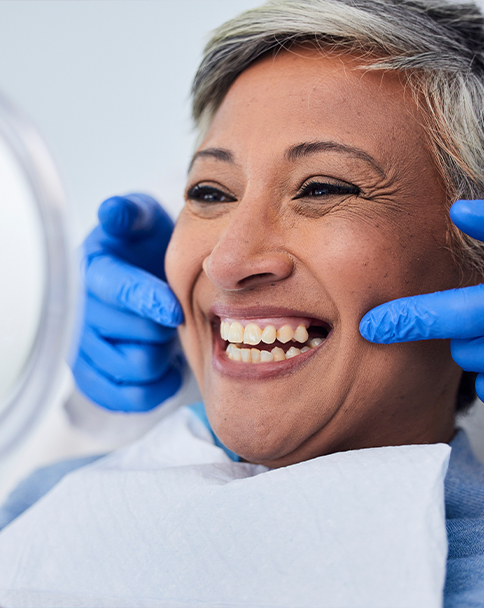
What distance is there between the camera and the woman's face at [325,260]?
1.14m

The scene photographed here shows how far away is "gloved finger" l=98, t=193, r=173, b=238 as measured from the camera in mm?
1698

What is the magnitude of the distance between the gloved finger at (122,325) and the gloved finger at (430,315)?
858 mm

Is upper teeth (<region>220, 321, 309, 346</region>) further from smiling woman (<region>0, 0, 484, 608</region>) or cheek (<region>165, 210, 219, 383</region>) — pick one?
cheek (<region>165, 210, 219, 383</region>)

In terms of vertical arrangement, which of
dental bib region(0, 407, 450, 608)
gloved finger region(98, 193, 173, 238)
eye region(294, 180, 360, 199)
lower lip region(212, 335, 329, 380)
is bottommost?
dental bib region(0, 407, 450, 608)

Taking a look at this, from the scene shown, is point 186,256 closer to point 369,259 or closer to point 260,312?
point 260,312

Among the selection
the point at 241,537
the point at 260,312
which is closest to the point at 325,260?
the point at 260,312

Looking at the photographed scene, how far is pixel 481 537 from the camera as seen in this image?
1.08 meters

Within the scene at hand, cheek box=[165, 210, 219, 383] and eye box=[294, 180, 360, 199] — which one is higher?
eye box=[294, 180, 360, 199]

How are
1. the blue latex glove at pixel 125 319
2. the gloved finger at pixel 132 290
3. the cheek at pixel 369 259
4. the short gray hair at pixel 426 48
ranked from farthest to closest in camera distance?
the blue latex glove at pixel 125 319
the gloved finger at pixel 132 290
the short gray hair at pixel 426 48
the cheek at pixel 369 259

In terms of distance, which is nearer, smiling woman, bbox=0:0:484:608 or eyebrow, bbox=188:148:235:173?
smiling woman, bbox=0:0:484:608

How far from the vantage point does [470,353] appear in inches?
45.0

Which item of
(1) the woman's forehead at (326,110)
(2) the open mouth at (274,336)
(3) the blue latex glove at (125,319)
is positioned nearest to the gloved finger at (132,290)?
(3) the blue latex glove at (125,319)

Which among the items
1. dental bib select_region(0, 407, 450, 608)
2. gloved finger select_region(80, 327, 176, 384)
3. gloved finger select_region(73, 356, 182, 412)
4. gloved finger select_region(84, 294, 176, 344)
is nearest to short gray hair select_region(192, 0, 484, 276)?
dental bib select_region(0, 407, 450, 608)

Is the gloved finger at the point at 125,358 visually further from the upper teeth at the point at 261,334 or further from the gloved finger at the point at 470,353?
the gloved finger at the point at 470,353
